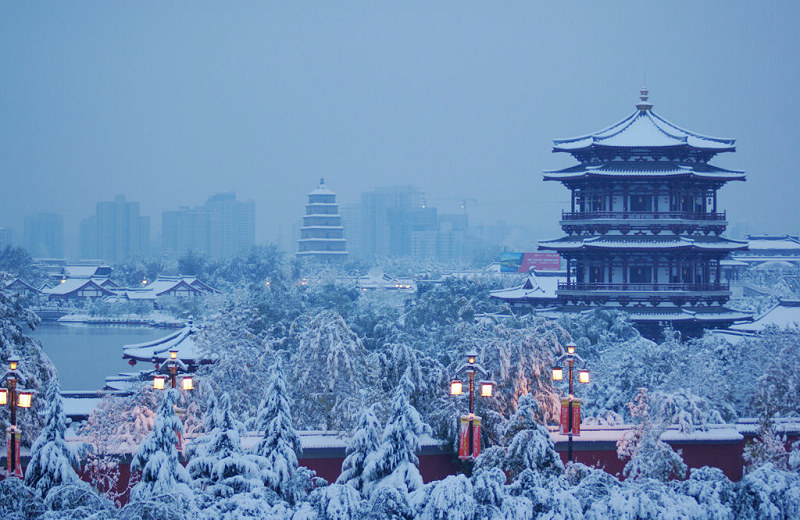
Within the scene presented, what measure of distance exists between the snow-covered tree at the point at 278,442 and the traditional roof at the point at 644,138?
2218 cm

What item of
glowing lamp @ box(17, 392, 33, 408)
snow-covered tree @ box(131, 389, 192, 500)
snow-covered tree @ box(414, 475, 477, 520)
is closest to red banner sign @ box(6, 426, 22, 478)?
glowing lamp @ box(17, 392, 33, 408)

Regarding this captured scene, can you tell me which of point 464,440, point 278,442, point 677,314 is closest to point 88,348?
point 677,314

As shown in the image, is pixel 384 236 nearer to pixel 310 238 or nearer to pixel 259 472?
pixel 310 238

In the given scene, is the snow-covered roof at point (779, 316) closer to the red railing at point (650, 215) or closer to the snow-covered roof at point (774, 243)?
the red railing at point (650, 215)

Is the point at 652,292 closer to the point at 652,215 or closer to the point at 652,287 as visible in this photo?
the point at 652,287

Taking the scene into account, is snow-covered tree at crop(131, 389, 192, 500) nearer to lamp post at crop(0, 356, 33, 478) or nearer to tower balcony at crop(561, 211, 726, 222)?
lamp post at crop(0, 356, 33, 478)

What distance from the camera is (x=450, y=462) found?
50.5ft

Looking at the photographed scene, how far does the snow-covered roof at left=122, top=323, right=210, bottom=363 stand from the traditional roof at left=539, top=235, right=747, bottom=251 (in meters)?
13.3

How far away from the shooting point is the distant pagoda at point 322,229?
10019 centimetres

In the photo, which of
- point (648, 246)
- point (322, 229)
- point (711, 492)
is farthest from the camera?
point (322, 229)

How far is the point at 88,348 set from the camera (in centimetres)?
5191

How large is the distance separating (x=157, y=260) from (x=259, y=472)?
308 feet

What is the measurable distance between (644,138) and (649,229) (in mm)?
3235

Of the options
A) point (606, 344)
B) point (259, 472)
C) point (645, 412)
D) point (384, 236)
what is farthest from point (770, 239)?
point (384, 236)
